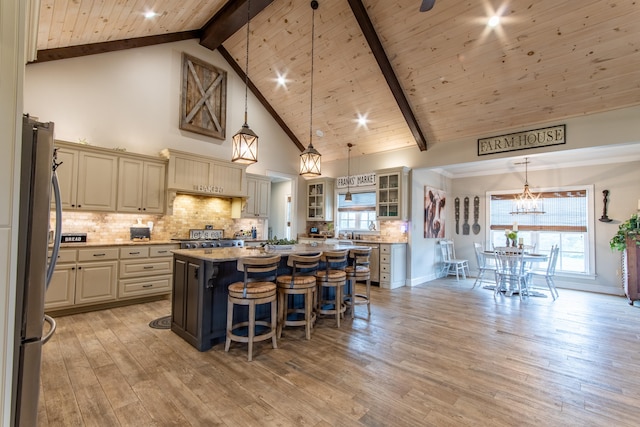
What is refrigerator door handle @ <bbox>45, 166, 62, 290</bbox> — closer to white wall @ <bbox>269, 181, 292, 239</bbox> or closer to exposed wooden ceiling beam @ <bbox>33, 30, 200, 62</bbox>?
exposed wooden ceiling beam @ <bbox>33, 30, 200, 62</bbox>

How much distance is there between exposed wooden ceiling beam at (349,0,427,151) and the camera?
4.47 metres

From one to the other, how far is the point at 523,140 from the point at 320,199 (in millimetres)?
4449

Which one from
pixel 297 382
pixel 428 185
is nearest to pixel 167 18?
pixel 297 382

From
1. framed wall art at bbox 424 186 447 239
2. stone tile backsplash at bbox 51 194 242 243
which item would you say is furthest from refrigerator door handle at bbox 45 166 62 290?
framed wall art at bbox 424 186 447 239

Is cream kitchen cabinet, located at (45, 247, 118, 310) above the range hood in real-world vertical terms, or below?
below

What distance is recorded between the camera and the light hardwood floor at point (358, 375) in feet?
6.66

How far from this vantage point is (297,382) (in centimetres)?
243

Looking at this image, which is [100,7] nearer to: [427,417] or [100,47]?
[100,47]

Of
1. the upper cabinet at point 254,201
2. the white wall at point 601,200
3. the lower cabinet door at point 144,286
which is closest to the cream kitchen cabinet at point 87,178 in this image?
the lower cabinet door at point 144,286

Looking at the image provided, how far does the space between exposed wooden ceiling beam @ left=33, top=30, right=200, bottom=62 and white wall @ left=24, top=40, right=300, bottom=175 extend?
131 mm

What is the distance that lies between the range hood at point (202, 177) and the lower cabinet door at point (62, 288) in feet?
5.35

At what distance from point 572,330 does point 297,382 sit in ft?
11.8

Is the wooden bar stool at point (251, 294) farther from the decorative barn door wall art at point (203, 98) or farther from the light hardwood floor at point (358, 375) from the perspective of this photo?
the decorative barn door wall art at point (203, 98)

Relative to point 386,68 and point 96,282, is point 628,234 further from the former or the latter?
point 96,282
